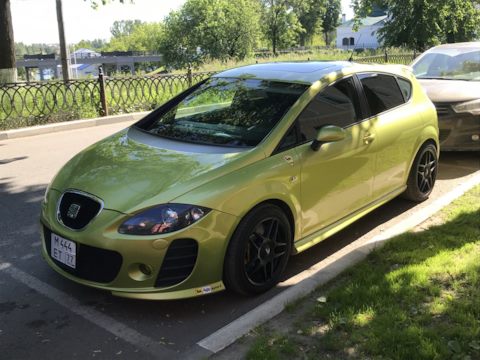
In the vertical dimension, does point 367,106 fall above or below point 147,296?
above

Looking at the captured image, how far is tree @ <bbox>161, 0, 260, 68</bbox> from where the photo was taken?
2660 inches

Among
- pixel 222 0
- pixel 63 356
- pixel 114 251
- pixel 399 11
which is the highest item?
pixel 222 0

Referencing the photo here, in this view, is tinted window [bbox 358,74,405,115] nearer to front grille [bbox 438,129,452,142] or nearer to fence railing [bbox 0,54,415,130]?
front grille [bbox 438,129,452,142]

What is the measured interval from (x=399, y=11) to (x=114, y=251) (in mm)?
25356

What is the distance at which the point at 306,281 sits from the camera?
12.7 ft

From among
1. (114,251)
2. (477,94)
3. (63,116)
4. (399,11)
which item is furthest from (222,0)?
(114,251)

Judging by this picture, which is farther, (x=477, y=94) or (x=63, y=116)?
(x=63, y=116)

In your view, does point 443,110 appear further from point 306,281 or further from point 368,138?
point 306,281

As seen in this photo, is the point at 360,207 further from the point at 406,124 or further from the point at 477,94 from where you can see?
the point at 477,94

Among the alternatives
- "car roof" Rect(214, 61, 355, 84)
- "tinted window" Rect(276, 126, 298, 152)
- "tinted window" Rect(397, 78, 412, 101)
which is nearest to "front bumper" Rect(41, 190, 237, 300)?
"tinted window" Rect(276, 126, 298, 152)

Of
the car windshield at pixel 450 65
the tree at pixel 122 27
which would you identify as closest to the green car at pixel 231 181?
the car windshield at pixel 450 65

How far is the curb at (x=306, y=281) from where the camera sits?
3.18 m

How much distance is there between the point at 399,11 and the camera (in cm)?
2539

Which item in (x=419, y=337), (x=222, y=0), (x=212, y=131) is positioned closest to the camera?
(x=419, y=337)
